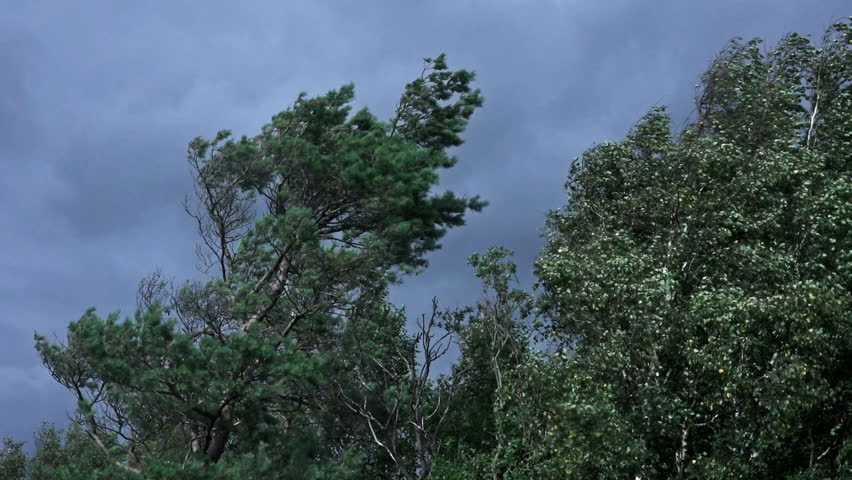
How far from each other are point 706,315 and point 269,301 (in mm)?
10321

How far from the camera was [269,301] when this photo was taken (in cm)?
2203

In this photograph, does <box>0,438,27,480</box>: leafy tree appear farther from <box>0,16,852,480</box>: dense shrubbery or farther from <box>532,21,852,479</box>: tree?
<box>532,21,852,479</box>: tree

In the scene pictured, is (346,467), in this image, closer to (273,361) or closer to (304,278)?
(273,361)

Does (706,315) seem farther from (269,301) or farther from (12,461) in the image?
(12,461)

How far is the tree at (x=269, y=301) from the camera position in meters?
19.4

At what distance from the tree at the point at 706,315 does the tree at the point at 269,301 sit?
4387mm

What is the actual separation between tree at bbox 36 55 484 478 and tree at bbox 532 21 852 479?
4.39 metres

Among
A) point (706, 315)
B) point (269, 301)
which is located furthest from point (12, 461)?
point (706, 315)

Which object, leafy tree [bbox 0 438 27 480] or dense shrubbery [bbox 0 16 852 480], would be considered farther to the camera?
leafy tree [bbox 0 438 27 480]

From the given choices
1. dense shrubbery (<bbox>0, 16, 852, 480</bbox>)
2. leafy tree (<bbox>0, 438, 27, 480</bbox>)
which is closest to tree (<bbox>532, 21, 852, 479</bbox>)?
dense shrubbery (<bbox>0, 16, 852, 480</bbox>)

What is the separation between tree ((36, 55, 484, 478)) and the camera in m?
19.4

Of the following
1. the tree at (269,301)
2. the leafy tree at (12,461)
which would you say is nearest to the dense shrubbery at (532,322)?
the tree at (269,301)

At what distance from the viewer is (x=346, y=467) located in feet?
65.8

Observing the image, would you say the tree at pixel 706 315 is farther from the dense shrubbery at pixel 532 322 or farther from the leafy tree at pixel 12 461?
the leafy tree at pixel 12 461
